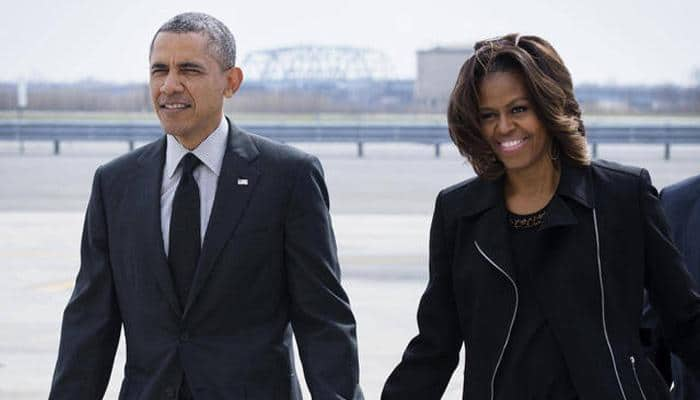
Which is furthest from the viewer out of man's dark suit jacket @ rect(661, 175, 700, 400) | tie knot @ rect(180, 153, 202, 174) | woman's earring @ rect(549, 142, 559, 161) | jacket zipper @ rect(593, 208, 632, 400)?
tie knot @ rect(180, 153, 202, 174)

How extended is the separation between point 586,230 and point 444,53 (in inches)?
3137

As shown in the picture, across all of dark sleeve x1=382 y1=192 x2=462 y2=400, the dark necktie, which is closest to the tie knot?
the dark necktie

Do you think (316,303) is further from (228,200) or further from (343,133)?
(343,133)

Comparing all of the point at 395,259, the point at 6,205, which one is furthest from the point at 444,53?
the point at 395,259

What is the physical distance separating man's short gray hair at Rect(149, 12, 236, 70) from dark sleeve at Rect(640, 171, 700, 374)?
1.30 metres

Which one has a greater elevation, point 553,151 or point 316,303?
point 553,151

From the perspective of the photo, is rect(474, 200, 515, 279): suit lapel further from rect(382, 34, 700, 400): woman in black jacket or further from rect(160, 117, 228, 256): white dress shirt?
rect(160, 117, 228, 256): white dress shirt

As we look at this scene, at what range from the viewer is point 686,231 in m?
4.04

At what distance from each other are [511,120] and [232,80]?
0.95 m

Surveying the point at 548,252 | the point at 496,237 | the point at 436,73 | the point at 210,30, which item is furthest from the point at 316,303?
the point at 436,73

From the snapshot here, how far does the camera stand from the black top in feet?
12.0

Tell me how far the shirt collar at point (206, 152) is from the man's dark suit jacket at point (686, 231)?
1.34 m

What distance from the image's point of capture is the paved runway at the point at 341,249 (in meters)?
8.98

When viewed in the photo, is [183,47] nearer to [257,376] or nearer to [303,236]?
[303,236]
